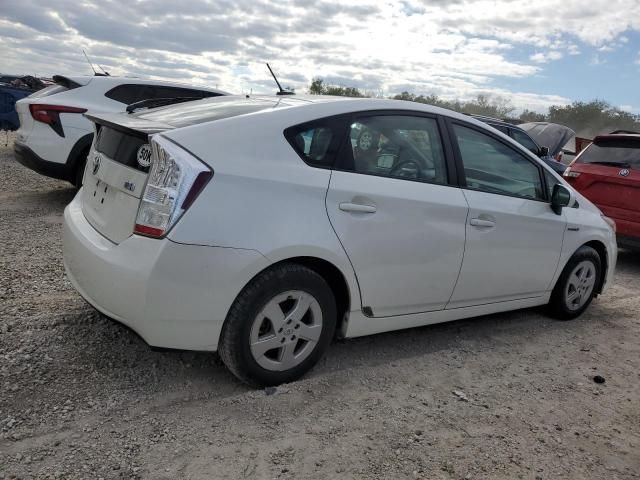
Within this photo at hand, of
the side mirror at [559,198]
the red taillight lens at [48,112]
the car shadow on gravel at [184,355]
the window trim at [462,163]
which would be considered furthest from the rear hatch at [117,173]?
the red taillight lens at [48,112]

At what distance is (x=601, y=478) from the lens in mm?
2693

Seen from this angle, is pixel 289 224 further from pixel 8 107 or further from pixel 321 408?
pixel 8 107

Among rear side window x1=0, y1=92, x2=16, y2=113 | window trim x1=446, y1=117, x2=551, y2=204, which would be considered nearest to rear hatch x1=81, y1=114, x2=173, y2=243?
window trim x1=446, y1=117, x2=551, y2=204

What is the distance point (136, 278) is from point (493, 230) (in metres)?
2.41

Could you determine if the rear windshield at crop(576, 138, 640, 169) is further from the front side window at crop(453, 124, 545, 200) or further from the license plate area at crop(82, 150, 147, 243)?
the license plate area at crop(82, 150, 147, 243)

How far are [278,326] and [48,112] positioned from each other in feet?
17.0

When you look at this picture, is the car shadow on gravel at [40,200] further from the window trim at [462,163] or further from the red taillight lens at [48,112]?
the window trim at [462,163]

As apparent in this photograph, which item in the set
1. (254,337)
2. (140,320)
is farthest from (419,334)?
(140,320)

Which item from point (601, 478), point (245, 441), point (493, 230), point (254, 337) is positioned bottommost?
point (245, 441)

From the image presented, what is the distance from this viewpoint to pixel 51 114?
22.1ft

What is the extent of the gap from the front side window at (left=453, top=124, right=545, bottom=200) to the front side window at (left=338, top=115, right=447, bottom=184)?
A: 24 cm

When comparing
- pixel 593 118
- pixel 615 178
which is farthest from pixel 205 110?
pixel 593 118

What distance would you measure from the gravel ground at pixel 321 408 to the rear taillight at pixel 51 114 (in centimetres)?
300

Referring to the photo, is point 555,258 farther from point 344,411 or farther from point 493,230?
point 344,411
